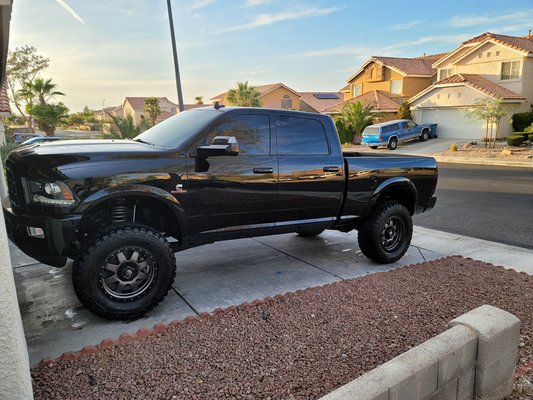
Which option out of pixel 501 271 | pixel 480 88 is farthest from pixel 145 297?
pixel 480 88

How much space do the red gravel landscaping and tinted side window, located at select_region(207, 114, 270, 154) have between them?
168cm

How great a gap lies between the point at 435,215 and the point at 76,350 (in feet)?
25.6

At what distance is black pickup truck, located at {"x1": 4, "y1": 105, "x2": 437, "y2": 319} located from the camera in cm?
346

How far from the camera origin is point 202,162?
4.09 metres

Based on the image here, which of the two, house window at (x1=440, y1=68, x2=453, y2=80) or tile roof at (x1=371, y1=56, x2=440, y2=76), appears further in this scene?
tile roof at (x1=371, y1=56, x2=440, y2=76)

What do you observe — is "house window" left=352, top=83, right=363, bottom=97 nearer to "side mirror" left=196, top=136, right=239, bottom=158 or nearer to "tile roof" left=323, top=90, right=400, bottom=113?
"tile roof" left=323, top=90, right=400, bottom=113

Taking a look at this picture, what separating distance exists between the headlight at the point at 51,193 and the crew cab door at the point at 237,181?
1116mm

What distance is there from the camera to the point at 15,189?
11.6ft

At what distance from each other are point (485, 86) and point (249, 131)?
1157 inches

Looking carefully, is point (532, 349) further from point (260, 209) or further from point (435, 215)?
point (435, 215)

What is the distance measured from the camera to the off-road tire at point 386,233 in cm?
536

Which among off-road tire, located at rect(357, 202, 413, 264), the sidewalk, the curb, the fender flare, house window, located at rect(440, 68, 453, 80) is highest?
house window, located at rect(440, 68, 453, 80)

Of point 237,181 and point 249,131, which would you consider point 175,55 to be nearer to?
point 249,131

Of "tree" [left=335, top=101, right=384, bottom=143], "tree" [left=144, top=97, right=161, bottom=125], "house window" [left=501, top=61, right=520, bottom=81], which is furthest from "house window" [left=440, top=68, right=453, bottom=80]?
"tree" [left=144, top=97, right=161, bottom=125]
